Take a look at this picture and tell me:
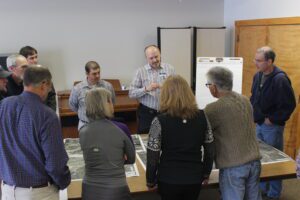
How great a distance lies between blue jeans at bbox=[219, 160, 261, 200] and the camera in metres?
2.07

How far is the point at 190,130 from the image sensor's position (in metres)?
1.86

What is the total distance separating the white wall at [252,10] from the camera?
3896mm

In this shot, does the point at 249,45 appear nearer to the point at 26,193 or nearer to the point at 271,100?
the point at 271,100

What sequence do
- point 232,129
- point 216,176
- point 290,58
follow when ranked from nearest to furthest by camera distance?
point 232,129
point 216,176
point 290,58

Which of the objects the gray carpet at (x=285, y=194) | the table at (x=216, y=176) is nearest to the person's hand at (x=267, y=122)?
the table at (x=216, y=176)

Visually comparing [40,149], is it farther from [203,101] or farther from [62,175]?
[203,101]

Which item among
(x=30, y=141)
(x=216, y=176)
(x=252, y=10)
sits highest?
(x=252, y=10)

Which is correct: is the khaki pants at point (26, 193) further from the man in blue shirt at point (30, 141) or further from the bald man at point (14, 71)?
the bald man at point (14, 71)

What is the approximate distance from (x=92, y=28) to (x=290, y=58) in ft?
9.62

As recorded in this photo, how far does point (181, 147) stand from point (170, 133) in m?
0.11

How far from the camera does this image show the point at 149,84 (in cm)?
333

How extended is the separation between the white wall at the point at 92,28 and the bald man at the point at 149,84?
1.85 meters

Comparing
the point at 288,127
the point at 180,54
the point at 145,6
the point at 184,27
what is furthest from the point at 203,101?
the point at 145,6

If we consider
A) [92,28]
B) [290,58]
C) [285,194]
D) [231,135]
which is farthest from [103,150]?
[92,28]
